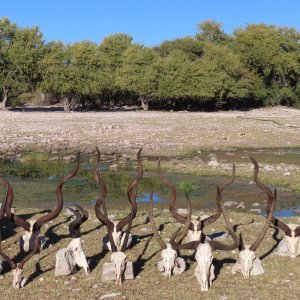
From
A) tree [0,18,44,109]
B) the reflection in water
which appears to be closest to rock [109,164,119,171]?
the reflection in water

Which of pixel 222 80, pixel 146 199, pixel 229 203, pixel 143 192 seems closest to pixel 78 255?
pixel 229 203

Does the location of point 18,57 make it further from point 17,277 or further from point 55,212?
point 17,277

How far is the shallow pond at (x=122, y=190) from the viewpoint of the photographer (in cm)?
1806

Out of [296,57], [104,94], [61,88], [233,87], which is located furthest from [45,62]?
[296,57]

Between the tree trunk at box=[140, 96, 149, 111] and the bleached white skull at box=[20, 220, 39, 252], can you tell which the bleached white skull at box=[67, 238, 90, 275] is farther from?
the tree trunk at box=[140, 96, 149, 111]

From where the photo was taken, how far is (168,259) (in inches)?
391

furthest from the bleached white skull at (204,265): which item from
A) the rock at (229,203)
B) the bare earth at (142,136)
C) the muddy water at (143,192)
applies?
the bare earth at (142,136)

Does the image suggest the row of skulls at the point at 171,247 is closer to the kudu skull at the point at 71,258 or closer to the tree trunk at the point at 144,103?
the kudu skull at the point at 71,258

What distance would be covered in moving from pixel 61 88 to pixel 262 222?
51.3m

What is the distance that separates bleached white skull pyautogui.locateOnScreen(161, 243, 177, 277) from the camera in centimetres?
988

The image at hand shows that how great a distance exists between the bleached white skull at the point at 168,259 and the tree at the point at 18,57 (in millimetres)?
53820

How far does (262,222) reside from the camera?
1431 centimetres

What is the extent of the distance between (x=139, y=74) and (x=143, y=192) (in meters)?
49.6

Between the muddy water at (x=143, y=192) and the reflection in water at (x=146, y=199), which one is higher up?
the muddy water at (x=143, y=192)
